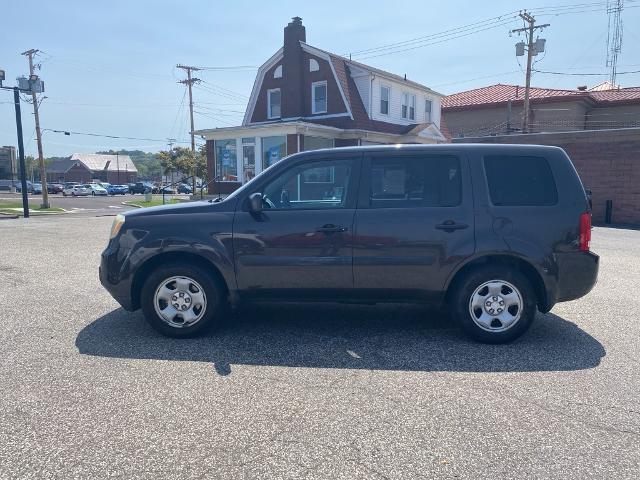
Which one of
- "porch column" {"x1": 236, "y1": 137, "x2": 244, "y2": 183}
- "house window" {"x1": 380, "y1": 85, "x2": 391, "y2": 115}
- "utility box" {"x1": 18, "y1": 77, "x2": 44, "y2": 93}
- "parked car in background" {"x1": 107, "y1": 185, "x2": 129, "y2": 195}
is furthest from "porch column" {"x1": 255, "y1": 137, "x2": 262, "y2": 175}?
"parked car in background" {"x1": 107, "y1": 185, "x2": 129, "y2": 195}

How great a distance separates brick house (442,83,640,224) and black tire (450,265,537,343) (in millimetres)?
15056

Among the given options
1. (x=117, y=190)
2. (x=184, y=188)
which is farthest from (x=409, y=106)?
(x=117, y=190)

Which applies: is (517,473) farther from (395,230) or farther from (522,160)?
(522,160)

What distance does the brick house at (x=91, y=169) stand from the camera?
318 feet

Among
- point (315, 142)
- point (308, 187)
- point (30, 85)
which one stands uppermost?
point (30, 85)

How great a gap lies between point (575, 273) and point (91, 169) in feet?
350

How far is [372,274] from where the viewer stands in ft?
15.1

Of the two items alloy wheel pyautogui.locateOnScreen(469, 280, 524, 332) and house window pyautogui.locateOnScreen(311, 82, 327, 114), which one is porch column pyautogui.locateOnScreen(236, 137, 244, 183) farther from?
alloy wheel pyautogui.locateOnScreen(469, 280, 524, 332)

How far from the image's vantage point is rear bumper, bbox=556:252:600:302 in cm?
455

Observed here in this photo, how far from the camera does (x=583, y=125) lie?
33.6 metres

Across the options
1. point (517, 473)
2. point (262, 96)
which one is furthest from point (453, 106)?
point (517, 473)

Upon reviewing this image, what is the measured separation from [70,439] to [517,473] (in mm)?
2623

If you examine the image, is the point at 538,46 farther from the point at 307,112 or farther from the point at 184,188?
the point at 184,188

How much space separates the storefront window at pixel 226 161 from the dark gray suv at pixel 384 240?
826 inches
